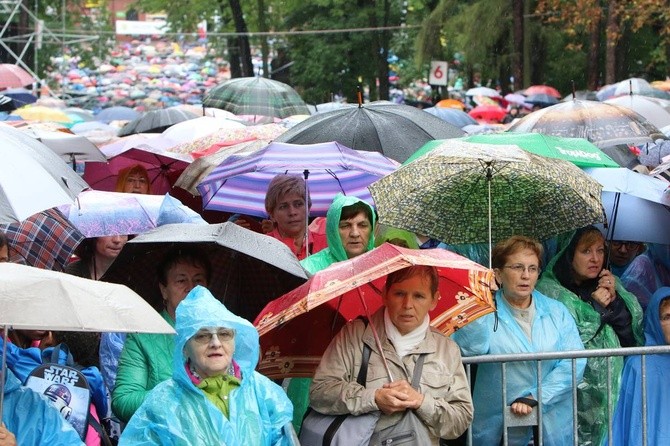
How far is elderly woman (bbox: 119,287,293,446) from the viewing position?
5371 millimetres

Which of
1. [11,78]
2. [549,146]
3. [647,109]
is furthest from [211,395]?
[11,78]

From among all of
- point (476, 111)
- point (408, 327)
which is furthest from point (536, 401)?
point (476, 111)

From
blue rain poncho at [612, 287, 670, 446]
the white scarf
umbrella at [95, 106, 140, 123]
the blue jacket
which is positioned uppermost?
the white scarf

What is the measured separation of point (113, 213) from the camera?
8.85 metres

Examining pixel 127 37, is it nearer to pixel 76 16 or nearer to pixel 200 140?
pixel 76 16

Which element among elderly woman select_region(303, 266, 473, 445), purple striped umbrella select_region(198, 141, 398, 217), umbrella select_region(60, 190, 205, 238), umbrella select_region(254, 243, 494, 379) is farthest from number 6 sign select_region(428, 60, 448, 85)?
elderly woman select_region(303, 266, 473, 445)

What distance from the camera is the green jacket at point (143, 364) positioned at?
6.16 meters

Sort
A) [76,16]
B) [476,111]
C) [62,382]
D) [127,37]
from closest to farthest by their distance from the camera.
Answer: [62,382] < [476,111] < [76,16] < [127,37]

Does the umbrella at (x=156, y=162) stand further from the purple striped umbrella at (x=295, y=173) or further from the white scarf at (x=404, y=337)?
the white scarf at (x=404, y=337)

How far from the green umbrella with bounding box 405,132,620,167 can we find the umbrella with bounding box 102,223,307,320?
144 cm

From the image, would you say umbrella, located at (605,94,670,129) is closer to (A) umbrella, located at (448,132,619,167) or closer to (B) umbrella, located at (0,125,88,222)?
(A) umbrella, located at (448,132,619,167)

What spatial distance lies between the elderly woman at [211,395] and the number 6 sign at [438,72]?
125 feet

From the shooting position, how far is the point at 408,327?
247 inches

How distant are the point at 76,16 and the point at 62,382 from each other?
5898 centimetres
